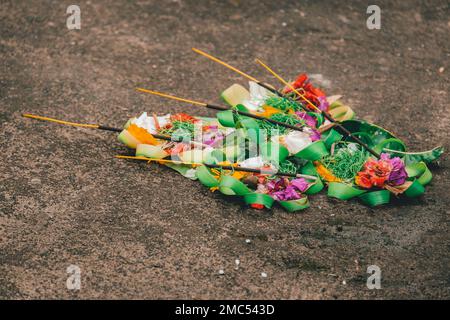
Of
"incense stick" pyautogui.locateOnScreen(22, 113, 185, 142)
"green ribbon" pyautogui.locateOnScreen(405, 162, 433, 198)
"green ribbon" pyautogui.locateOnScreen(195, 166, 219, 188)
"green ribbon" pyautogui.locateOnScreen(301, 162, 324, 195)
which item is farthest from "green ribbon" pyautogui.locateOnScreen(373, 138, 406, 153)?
"incense stick" pyautogui.locateOnScreen(22, 113, 185, 142)

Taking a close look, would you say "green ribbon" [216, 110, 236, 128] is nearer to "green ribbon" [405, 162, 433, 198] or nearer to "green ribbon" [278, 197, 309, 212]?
"green ribbon" [278, 197, 309, 212]

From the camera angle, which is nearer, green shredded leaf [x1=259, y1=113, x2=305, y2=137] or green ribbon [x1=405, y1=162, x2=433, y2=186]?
green ribbon [x1=405, y1=162, x2=433, y2=186]

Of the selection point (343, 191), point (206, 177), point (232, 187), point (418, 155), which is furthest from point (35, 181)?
point (418, 155)

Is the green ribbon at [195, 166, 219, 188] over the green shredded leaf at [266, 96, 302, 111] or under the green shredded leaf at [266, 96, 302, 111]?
under

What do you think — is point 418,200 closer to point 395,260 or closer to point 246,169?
point 395,260

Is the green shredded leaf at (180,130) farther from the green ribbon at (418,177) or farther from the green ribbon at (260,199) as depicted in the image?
the green ribbon at (418,177)

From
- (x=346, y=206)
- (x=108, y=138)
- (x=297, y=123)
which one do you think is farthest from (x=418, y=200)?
(x=108, y=138)
